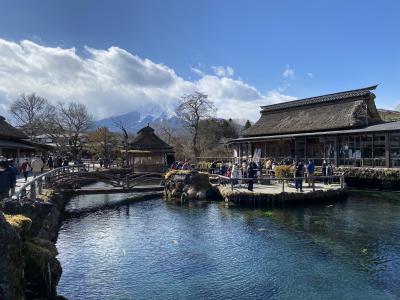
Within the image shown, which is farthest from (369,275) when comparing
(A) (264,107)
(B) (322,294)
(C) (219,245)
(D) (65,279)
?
(A) (264,107)

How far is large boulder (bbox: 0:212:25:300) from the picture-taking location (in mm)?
6680

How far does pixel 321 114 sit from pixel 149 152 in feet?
70.3

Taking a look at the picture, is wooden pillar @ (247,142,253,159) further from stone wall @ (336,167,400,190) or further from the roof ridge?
A: stone wall @ (336,167,400,190)

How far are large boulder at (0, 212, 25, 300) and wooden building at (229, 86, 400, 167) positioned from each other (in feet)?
94.8

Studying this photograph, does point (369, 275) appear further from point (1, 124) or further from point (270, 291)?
point (1, 124)

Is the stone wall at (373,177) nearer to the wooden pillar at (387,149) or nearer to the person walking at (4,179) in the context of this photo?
the wooden pillar at (387,149)

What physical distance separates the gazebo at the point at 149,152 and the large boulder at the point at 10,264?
39.4 meters

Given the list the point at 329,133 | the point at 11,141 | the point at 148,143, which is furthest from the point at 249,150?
the point at 11,141

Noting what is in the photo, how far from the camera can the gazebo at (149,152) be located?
154ft

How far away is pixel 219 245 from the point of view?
15.0 m

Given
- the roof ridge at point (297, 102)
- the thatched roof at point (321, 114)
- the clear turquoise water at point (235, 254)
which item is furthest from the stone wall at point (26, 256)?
the roof ridge at point (297, 102)

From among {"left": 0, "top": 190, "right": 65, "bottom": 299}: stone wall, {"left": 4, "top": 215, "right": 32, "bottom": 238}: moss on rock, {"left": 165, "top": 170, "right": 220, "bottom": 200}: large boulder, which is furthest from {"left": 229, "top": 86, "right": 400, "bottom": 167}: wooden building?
{"left": 4, "top": 215, "right": 32, "bottom": 238}: moss on rock

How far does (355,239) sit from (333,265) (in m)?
3.72

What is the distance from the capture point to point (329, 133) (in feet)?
111
